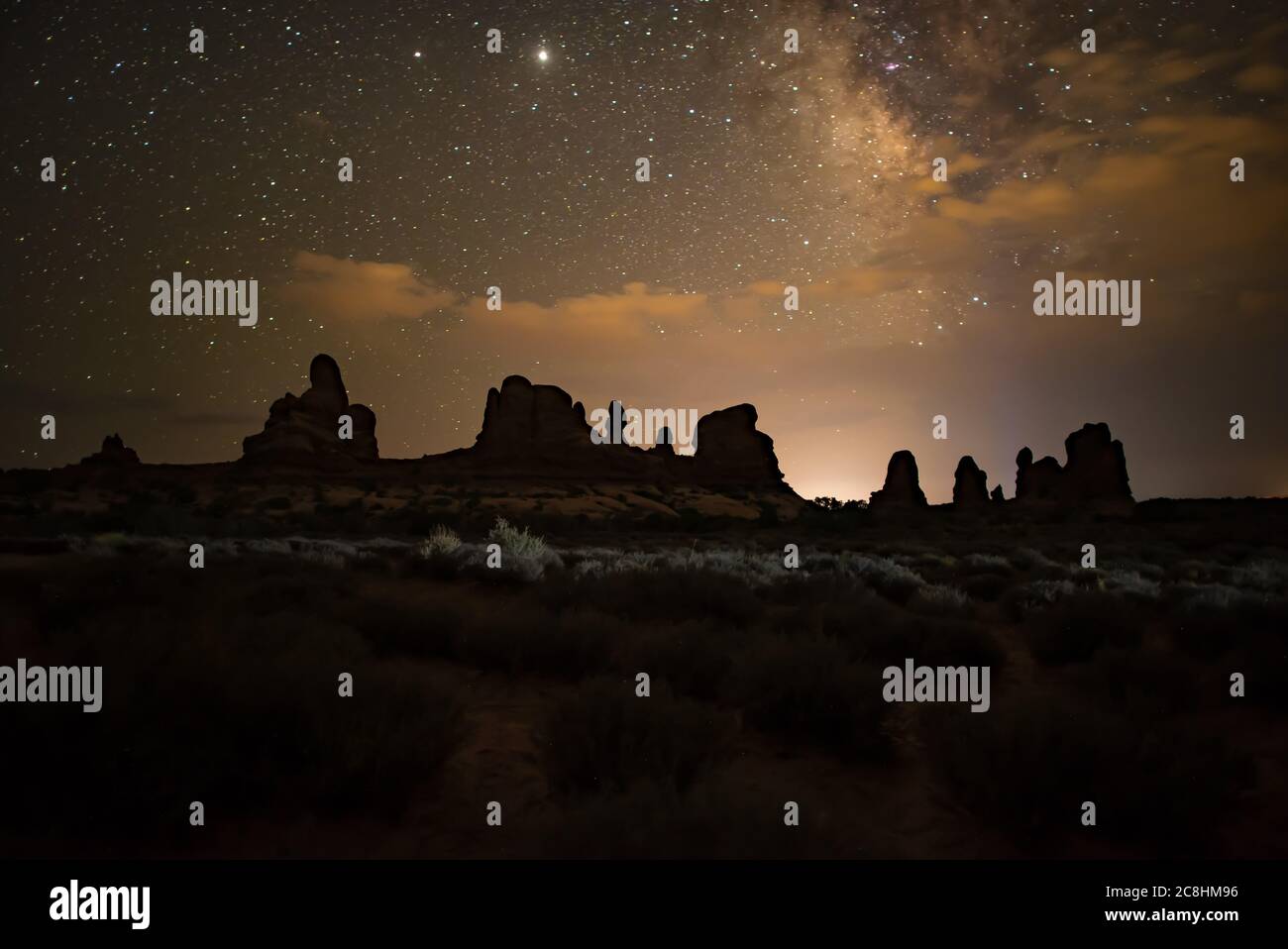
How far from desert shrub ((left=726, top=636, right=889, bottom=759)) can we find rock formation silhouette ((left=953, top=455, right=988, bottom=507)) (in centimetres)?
9296

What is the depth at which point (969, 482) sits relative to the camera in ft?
302

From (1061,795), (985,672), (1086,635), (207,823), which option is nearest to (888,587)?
(1086,635)

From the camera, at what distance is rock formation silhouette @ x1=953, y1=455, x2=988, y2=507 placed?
299 ft

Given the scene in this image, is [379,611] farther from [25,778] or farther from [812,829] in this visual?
[812,829]

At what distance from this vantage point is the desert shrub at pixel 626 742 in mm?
4449

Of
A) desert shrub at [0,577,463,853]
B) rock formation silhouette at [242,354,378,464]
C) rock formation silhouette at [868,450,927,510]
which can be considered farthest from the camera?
rock formation silhouette at [868,450,927,510]

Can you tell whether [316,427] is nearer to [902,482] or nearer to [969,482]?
[902,482]

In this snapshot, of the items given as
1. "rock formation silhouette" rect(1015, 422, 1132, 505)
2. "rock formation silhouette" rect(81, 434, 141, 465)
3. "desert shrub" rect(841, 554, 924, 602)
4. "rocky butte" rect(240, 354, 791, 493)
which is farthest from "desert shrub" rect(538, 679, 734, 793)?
"rock formation silhouette" rect(81, 434, 141, 465)

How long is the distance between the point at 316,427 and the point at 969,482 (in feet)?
292

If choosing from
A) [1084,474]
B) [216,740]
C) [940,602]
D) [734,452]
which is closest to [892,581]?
[940,602]

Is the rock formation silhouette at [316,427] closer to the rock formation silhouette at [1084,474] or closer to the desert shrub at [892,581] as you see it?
the desert shrub at [892,581]

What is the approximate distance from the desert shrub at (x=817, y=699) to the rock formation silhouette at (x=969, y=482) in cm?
9296

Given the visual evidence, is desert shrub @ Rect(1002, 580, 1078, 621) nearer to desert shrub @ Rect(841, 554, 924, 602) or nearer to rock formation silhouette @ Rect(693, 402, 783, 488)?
desert shrub @ Rect(841, 554, 924, 602)

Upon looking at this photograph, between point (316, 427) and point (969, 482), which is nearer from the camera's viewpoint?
point (316, 427)
